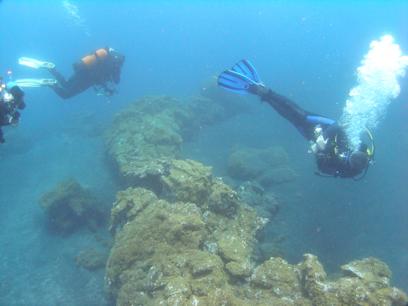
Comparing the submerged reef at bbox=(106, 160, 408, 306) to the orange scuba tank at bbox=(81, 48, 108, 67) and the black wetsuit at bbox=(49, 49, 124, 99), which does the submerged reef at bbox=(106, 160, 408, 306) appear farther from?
the orange scuba tank at bbox=(81, 48, 108, 67)

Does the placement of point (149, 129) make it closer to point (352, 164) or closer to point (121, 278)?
point (121, 278)

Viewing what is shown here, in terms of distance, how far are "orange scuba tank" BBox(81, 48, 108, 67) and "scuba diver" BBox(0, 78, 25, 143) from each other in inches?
200

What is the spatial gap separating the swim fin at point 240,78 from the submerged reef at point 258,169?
6.42 meters

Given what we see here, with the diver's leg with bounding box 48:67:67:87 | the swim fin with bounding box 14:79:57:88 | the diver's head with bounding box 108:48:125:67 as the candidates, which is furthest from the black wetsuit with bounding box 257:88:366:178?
the diver's leg with bounding box 48:67:67:87

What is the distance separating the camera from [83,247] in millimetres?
10438

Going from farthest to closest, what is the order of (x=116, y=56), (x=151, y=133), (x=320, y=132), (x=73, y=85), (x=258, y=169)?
1. (x=258, y=169)
2. (x=151, y=133)
3. (x=73, y=85)
4. (x=116, y=56)
5. (x=320, y=132)

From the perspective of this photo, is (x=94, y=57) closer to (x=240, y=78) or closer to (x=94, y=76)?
(x=94, y=76)

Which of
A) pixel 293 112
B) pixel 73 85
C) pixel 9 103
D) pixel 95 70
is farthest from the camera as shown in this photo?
pixel 73 85

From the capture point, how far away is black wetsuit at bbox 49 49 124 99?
11.6 m

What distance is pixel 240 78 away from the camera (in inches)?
328

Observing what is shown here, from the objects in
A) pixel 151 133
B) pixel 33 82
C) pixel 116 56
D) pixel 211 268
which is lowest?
pixel 211 268

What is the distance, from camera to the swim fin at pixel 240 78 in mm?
8234

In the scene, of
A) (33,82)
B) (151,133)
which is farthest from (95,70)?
(151,133)

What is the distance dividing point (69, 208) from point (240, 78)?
667cm
